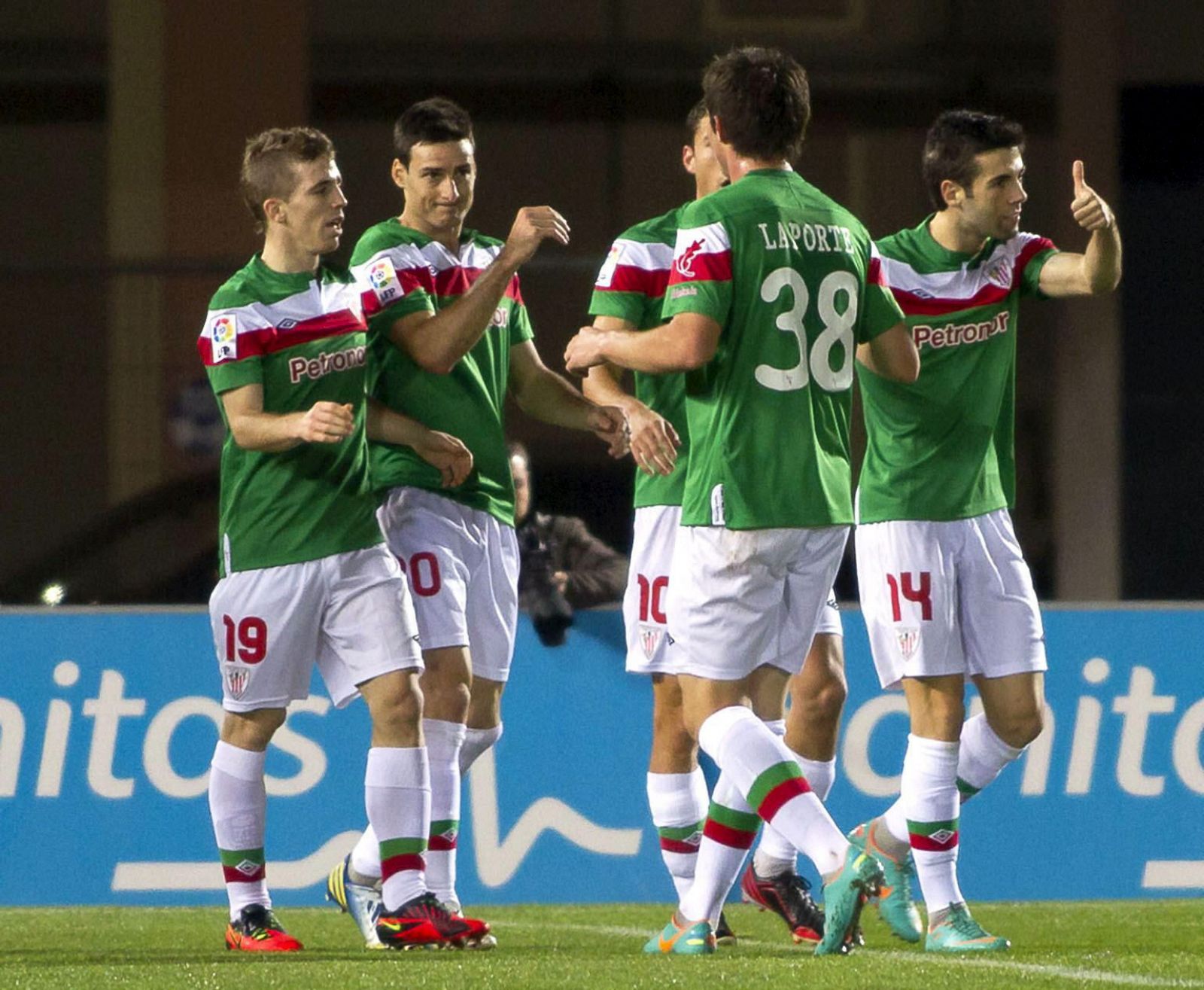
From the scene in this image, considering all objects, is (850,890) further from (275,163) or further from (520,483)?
(520,483)

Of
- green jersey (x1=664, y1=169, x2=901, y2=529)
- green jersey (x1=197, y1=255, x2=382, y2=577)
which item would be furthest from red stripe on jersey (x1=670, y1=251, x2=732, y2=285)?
green jersey (x1=197, y1=255, x2=382, y2=577)

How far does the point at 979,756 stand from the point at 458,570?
4.51ft

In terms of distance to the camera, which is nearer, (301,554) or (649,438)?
(649,438)

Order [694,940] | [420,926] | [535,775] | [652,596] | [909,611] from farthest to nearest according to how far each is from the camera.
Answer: [535,775]
[652,596]
[909,611]
[420,926]
[694,940]

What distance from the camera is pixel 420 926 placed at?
5.75 metres

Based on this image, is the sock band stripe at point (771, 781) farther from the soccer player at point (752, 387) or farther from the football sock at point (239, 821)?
the football sock at point (239, 821)

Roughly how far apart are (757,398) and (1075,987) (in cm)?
136

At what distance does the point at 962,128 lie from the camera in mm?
6082

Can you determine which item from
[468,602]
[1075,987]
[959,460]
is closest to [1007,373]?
[959,460]

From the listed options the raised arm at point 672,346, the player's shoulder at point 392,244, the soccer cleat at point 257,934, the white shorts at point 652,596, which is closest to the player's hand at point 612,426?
the white shorts at point 652,596

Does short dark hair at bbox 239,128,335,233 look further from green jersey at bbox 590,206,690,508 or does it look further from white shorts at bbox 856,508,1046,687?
white shorts at bbox 856,508,1046,687

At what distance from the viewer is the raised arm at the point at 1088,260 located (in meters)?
5.86

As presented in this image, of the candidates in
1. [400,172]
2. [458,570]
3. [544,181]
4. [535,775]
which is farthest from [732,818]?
[544,181]

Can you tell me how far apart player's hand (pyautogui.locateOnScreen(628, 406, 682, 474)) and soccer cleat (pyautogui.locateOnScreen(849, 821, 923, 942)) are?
115 cm
